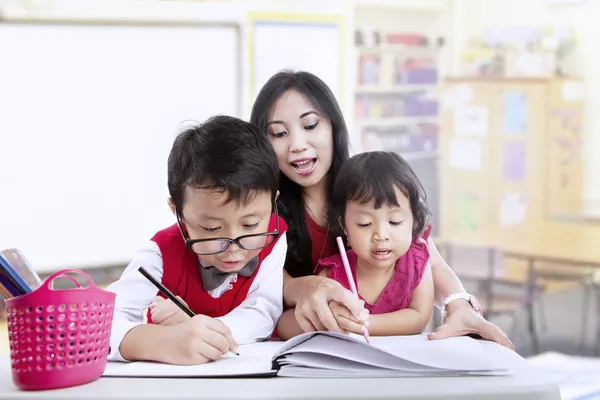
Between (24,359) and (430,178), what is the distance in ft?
23.6

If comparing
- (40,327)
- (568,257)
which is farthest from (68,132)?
(568,257)

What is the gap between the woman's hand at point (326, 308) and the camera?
1017 mm

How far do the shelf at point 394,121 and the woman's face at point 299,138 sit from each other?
600 cm

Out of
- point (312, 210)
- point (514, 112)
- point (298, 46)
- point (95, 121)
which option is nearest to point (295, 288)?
point (312, 210)

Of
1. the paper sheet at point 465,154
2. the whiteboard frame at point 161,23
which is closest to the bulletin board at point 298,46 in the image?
the whiteboard frame at point 161,23

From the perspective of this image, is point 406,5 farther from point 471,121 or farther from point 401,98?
point 471,121

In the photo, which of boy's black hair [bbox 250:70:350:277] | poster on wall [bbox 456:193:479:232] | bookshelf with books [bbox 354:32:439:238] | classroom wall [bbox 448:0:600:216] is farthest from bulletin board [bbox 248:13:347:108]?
classroom wall [bbox 448:0:600:216]

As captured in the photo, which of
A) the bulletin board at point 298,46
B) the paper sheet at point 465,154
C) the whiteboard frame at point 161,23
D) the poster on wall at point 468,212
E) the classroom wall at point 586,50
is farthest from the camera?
the classroom wall at point 586,50

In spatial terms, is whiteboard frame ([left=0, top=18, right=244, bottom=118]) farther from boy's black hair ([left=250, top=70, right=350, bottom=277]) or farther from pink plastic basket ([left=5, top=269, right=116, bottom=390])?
pink plastic basket ([left=5, top=269, right=116, bottom=390])

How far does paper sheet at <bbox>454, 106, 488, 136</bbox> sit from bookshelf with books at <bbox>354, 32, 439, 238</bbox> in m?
0.53

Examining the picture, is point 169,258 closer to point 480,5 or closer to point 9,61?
point 9,61

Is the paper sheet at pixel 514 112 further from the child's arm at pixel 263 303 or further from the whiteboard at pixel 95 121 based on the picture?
the child's arm at pixel 263 303

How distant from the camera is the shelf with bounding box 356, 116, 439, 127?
24.0 feet

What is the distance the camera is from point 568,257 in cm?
422
